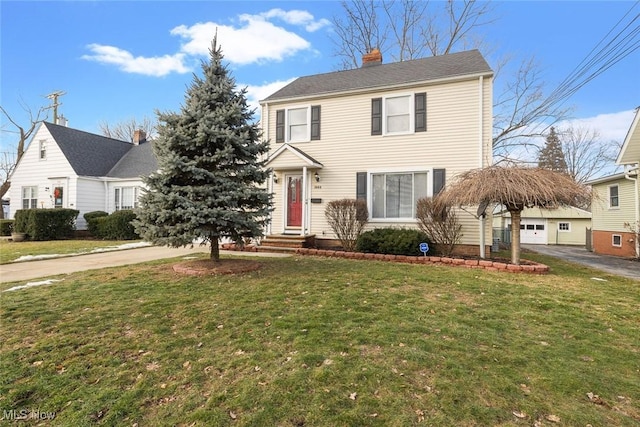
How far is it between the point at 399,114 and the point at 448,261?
5.25 metres

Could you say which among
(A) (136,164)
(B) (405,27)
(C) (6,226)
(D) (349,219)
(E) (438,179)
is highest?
(B) (405,27)

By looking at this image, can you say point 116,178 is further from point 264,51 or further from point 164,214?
point 164,214

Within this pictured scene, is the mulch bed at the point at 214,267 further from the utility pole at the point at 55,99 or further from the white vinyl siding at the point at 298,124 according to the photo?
the utility pole at the point at 55,99

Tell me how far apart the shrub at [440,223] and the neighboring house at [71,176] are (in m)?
15.2

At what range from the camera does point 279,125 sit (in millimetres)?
12141

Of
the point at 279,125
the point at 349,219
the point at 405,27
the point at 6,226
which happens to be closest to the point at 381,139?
the point at 349,219

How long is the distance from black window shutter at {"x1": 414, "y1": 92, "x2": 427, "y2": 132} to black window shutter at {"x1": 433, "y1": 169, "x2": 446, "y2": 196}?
4.73ft

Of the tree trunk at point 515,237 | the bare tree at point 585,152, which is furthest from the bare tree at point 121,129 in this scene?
the bare tree at point 585,152

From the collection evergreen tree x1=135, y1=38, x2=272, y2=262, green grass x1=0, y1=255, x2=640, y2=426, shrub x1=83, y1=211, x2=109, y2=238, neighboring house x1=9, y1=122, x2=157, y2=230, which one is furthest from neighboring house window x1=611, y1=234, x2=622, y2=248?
shrub x1=83, y1=211, x2=109, y2=238

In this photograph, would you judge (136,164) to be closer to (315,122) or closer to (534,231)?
(315,122)

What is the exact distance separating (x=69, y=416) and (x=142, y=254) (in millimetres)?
8349

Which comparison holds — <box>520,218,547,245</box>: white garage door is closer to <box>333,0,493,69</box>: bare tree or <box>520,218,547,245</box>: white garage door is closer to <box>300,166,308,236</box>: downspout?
<box>333,0,493,69</box>: bare tree

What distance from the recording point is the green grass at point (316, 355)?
2.32 metres

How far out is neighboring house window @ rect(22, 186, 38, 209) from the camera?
1830 centimetres
